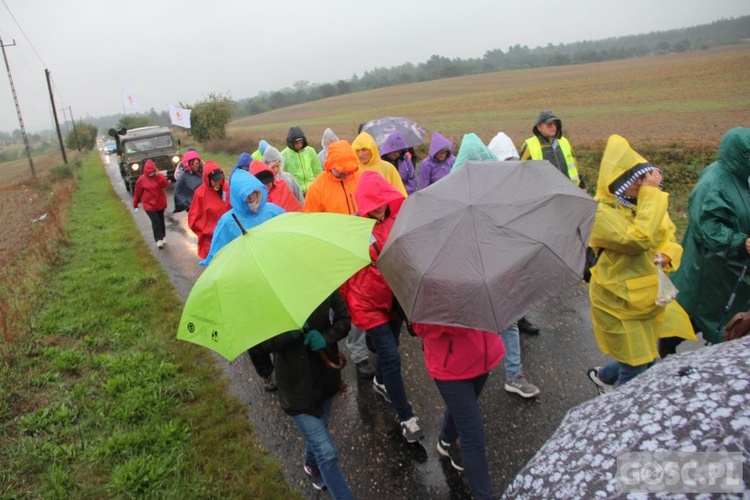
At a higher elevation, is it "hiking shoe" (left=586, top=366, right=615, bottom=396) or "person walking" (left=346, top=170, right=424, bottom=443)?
"person walking" (left=346, top=170, right=424, bottom=443)

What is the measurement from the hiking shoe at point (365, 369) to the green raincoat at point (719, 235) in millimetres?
2474

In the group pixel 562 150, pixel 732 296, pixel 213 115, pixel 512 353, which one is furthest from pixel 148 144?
pixel 732 296

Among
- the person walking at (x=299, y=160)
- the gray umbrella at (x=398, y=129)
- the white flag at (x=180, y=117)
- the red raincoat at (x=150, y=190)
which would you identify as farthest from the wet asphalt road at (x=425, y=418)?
the white flag at (x=180, y=117)

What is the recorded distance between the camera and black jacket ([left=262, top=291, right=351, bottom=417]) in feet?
7.91

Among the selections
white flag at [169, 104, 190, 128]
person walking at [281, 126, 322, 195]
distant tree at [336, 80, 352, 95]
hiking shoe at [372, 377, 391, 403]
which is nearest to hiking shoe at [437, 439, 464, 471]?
hiking shoe at [372, 377, 391, 403]

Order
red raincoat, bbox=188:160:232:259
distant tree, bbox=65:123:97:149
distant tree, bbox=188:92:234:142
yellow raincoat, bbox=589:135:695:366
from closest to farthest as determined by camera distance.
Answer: yellow raincoat, bbox=589:135:695:366, red raincoat, bbox=188:160:232:259, distant tree, bbox=188:92:234:142, distant tree, bbox=65:123:97:149

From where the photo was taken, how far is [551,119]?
16.5ft

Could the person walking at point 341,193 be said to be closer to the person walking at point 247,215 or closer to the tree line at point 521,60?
the person walking at point 247,215

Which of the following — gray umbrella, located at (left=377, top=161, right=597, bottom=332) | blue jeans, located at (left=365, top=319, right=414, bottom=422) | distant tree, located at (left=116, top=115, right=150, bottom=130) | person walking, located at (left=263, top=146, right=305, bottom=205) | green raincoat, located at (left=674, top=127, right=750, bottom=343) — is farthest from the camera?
distant tree, located at (left=116, top=115, right=150, bottom=130)

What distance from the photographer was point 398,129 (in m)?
6.21

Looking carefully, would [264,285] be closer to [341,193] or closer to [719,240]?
[341,193]

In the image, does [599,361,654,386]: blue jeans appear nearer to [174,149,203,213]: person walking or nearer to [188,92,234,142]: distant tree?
[174,149,203,213]: person walking

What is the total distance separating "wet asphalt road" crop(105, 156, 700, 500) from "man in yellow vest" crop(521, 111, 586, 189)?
161 centimetres

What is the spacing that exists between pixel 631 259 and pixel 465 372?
1.30 meters
